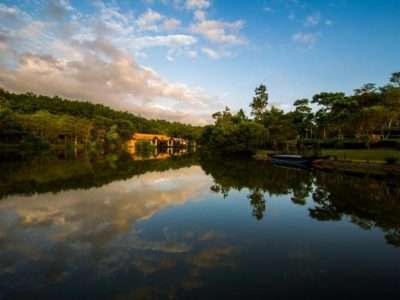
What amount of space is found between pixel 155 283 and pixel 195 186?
38.3 feet

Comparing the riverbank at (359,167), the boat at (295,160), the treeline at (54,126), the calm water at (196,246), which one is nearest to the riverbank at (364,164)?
the riverbank at (359,167)

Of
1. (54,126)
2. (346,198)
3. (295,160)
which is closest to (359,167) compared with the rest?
(295,160)

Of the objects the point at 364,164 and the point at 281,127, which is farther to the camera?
the point at 281,127

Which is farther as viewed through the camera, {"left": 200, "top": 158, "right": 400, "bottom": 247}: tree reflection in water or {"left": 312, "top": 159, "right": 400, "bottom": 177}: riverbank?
{"left": 312, "top": 159, "right": 400, "bottom": 177}: riverbank

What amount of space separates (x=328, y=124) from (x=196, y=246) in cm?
4293

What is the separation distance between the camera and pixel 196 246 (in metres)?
6.42

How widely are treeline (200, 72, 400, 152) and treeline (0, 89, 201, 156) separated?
111 ft

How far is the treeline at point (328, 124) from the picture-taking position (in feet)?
105

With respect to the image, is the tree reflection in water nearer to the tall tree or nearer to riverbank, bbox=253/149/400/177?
riverbank, bbox=253/149/400/177

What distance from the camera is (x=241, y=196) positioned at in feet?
42.6

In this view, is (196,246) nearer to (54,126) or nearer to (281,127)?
(281,127)

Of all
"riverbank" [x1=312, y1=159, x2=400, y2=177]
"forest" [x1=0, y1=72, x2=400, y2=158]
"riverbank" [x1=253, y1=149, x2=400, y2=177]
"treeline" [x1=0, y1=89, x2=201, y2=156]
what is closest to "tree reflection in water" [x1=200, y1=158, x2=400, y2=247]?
"riverbank" [x1=312, y1=159, x2=400, y2=177]

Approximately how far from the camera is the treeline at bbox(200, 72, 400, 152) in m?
32.0

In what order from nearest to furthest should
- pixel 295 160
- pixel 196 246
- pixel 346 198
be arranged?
pixel 196 246, pixel 346 198, pixel 295 160
